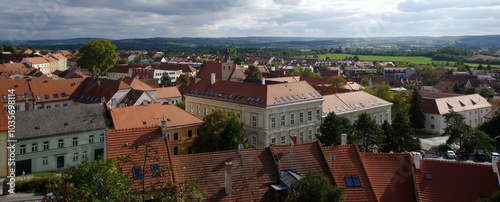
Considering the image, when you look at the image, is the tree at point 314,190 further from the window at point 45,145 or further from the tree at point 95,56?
the tree at point 95,56

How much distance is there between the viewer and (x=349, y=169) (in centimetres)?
2000

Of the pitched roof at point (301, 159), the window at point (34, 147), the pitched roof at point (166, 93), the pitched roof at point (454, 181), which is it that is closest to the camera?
the pitched roof at point (454, 181)

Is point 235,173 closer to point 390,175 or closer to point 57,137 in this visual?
point 390,175

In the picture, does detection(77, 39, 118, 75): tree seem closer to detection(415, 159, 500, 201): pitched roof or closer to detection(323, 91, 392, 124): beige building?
detection(323, 91, 392, 124): beige building

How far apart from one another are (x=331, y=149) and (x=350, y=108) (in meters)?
31.7

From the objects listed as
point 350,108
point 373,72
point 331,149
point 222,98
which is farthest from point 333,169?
point 373,72

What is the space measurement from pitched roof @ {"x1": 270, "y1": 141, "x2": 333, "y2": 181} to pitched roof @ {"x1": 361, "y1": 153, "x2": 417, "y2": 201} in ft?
7.11

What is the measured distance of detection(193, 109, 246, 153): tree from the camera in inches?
1334

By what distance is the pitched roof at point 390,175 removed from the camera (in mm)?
19469

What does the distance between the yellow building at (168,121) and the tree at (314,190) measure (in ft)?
74.2

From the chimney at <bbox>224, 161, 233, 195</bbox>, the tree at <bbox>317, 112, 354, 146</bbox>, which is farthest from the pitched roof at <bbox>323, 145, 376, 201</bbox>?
the tree at <bbox>317, 112, 354, 146</bbox>

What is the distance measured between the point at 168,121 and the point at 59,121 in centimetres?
886

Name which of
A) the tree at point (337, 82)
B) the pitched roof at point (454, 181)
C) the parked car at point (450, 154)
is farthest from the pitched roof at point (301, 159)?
the tree at point (337, 82)

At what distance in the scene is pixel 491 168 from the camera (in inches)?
753
